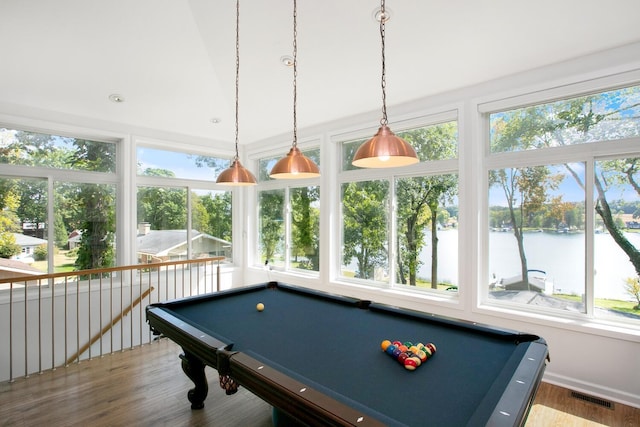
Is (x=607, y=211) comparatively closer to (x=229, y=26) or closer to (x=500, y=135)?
(x=500, y=135)

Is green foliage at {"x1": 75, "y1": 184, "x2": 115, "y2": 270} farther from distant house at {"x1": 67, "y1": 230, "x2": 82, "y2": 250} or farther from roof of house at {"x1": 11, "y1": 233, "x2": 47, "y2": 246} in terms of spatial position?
roof of house at {"x1": 11, "y1": 233, "x2": 47, "y2": 246}

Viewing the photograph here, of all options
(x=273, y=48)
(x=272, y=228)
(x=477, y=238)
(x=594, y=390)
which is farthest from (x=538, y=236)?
(x=272, y=228)

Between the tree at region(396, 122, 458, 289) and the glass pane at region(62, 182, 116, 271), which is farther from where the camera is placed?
the glass pane at region(62, 182, 116, 271)

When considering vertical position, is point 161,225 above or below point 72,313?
above

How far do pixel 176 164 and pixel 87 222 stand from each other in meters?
1.58

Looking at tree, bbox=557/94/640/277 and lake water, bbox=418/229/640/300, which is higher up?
tree, bbox=557/94/640/277

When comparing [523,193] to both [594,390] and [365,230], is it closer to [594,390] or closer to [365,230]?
[594,390]

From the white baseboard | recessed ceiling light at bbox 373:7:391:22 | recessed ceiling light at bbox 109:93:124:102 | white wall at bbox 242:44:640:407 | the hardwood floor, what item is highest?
recessed ceiling light at bbox 373:7:391:22

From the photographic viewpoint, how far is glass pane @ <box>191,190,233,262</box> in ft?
18.2

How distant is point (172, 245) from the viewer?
524cm

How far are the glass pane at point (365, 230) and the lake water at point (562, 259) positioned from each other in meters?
0.90

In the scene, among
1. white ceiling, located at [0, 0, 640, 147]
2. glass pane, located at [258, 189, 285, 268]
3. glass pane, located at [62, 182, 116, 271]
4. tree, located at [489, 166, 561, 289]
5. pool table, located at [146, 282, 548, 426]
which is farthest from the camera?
glass pane, located at [258, 189, 285, 268]

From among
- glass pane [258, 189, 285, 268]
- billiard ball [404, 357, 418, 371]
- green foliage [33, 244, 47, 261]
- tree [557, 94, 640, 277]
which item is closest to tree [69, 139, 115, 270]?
green foliage [33, 244, 47, 261]

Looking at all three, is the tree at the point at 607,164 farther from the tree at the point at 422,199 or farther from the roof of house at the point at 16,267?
the roof of house at the point at 16,267
